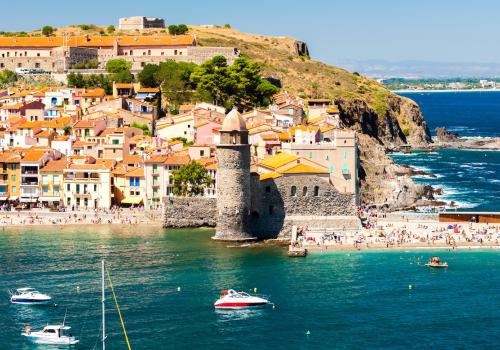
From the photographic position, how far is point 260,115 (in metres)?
92.5

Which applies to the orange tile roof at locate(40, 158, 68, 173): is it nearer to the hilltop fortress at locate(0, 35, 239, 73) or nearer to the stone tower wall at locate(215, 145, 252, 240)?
the stone tower wall at locate(215, 145, 252, 240)

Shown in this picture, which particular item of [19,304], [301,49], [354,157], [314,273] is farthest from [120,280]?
[301,49]

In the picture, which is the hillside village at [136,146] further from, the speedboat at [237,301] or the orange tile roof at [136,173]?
the speedboat at [237,301]

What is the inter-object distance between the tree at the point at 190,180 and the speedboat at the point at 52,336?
30.6 meters

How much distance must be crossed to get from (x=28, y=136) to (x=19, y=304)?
139ft

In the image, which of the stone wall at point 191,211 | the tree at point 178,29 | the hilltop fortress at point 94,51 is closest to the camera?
the stone wall at point 191,211

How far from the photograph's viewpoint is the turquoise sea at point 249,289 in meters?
44.6

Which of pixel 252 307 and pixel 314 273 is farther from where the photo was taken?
pixel 314 273

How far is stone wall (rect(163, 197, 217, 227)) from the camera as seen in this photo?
7081cm

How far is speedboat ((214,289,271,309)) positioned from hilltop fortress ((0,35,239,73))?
250 feet

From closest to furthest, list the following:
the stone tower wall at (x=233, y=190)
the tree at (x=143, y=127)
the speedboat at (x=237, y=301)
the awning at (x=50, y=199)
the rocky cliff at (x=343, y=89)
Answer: the speedboat at (x=237, y=301), the stone tower wall at (x=233, y=190), the awning at (x=50, y=199), the tree at (x=143, y=127), the rocky cliff at (x=343, y=89)

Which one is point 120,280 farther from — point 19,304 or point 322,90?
point 322,90

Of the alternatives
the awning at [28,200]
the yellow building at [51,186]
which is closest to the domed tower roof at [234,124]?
the yellow building at [51,186]

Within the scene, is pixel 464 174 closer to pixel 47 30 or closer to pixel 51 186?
pixel 51 186
